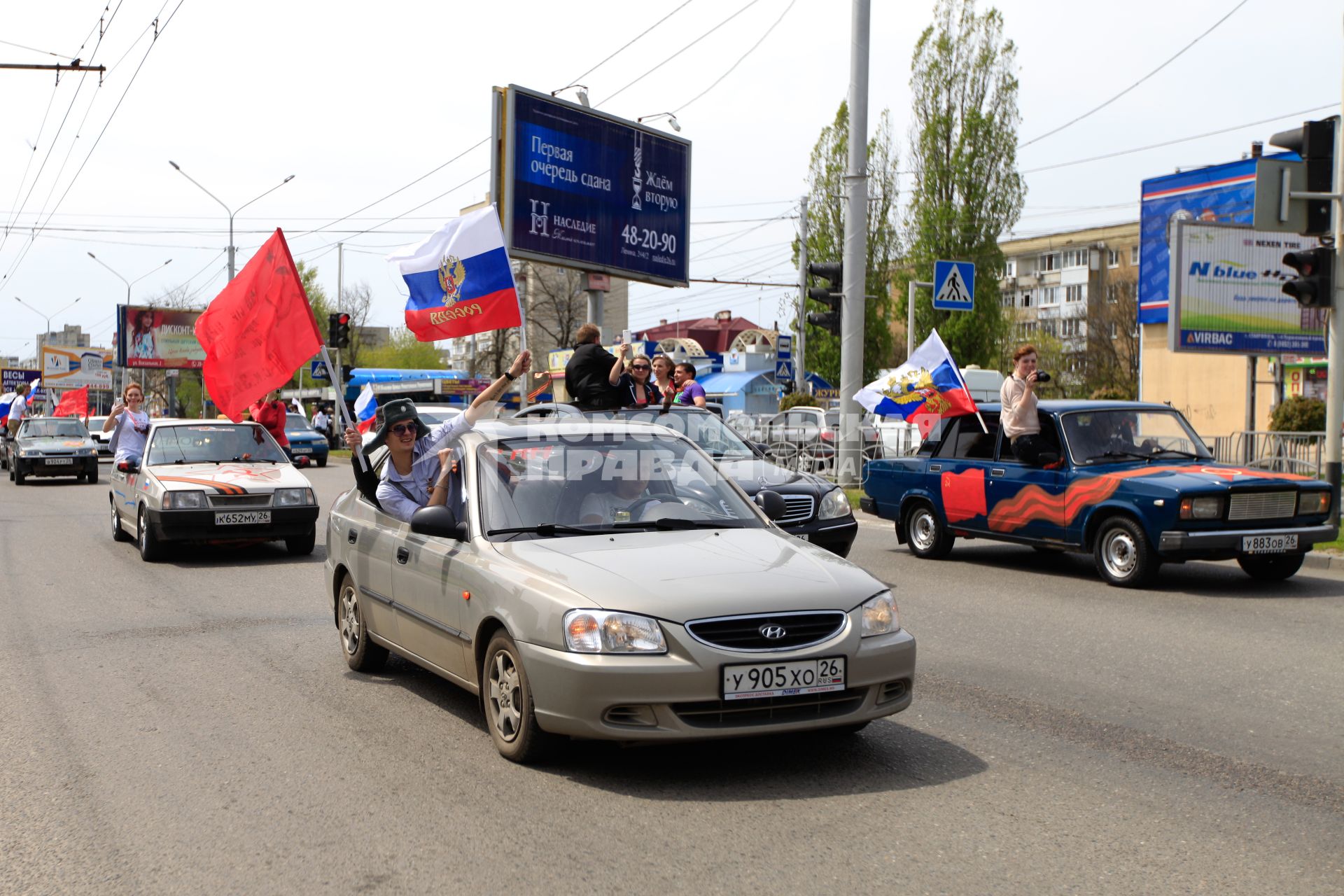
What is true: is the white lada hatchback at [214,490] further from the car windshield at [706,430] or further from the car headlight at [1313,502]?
the car headlight at [1313,502]

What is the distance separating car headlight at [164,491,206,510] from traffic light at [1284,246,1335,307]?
11474mm

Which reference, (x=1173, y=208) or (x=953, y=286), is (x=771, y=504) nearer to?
(x=953, y=286)

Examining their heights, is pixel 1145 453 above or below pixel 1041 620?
above

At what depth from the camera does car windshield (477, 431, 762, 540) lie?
615 cm

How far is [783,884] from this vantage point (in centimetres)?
406

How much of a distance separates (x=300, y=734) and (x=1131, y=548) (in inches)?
292

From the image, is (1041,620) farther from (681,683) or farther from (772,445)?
(772,445)

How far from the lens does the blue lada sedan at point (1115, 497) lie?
35.1 feet

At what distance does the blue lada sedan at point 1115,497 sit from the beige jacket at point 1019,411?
14 centimetres

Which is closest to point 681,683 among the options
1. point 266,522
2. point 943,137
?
point 266,522

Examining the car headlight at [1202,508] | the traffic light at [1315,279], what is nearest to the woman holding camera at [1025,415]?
the car headlight at [1202,508]

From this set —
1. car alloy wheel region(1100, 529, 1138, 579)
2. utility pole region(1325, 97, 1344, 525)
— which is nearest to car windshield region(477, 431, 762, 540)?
car alloy wheel region(1100, 529, 1138, 579)

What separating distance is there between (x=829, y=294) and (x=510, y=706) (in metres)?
15.0

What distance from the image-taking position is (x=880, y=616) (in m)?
5.43
